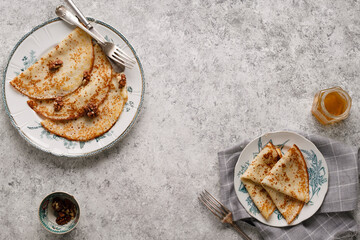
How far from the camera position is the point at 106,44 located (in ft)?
8.33

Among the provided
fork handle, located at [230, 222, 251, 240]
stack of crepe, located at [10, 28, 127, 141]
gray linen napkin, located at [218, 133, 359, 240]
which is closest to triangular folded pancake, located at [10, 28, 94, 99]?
stack of crepe, located at [10, 28, 127, 141]

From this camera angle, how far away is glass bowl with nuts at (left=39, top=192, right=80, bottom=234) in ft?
7.97

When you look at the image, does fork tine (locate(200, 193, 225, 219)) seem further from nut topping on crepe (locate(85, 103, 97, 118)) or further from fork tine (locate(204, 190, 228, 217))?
nut topping on crepe (locate(85, 103, 97, 118))

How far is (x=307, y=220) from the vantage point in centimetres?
259

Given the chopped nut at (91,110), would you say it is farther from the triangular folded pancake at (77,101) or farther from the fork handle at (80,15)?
the fork handle at (80,15)

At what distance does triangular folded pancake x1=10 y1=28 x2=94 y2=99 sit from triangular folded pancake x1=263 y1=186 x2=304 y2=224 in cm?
152

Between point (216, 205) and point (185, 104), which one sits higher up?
point (185, 104)

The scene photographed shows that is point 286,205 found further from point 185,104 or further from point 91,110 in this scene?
point 91,110

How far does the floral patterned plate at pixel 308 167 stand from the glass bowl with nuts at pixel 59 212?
1115mm

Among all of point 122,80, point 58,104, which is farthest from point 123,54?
point 58,104

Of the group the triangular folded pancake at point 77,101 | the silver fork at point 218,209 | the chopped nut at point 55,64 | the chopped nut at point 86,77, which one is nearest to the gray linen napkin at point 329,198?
the silver fork at point 218,209

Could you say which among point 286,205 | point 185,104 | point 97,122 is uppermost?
point 97,122

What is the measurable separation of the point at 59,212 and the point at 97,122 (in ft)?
2.15

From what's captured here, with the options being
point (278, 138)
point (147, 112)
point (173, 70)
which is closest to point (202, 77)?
point (173, 70)
